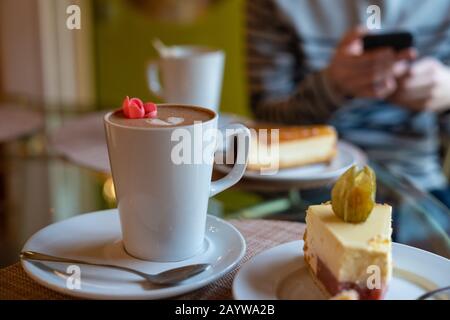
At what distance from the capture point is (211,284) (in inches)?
22.2

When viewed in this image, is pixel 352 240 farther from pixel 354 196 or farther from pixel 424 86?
pixel 424 86

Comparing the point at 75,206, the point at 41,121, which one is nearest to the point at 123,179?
the point at 75,206

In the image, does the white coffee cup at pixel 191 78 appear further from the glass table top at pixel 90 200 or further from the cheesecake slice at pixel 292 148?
the glass table top at pixel 90 200

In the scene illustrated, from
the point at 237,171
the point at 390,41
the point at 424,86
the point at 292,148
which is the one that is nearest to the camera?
the point at 237,171

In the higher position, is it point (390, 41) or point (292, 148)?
point (390, 41)

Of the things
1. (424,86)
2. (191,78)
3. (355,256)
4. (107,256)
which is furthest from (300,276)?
(424,86)

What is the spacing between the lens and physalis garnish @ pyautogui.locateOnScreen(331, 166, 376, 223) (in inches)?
21.1

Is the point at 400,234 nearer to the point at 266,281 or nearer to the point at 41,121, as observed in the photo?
the point at 266,281

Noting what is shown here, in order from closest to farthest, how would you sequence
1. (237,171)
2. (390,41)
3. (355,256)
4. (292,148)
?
(355,256) < (237,171) < (292,148) < (390,41)

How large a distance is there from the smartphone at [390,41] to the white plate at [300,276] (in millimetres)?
564

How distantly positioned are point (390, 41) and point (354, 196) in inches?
24.3

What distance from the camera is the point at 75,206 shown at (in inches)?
32.9

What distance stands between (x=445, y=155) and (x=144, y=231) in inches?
39.9
